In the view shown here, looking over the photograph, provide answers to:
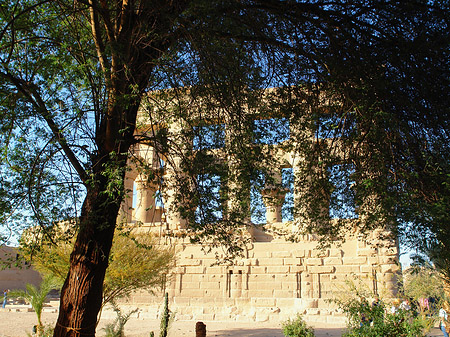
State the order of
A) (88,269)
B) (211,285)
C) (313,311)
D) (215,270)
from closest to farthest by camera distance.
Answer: (88,269)
(313,311)
(211,285)
(215,270)

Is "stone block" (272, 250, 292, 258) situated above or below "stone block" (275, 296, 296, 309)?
above

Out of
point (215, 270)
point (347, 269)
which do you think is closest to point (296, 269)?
point (347, 269)

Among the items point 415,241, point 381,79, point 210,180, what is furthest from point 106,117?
point 415,241

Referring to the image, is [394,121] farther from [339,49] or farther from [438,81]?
[339,49]

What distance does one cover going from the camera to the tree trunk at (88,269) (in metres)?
5.25

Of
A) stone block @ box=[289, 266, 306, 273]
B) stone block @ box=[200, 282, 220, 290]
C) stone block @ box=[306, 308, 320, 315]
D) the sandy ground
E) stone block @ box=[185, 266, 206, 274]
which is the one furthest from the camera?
stone block @ box=[185, 266, 206, 274]

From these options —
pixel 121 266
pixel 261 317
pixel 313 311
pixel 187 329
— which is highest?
pixel 121 266

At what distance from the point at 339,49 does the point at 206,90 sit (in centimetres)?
219

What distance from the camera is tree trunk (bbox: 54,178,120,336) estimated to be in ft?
17.2

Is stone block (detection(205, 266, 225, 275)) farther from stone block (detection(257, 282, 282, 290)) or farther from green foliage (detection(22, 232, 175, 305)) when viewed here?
green foliage (detection(22, 232, 175, 305))

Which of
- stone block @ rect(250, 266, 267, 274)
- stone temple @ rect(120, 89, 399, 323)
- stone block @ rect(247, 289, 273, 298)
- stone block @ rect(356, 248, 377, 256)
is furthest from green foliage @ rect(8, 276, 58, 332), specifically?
stone block @ rect(356, 248, 377, 256)

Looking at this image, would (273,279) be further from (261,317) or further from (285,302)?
(261,317)

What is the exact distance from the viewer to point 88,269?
5.43m

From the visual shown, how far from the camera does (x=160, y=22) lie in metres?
6.12
